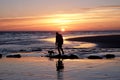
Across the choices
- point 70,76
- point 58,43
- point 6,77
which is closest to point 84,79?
point 70,76

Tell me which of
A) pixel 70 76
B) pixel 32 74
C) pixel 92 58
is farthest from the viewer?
pixel 92 58

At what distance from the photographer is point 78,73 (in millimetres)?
13969

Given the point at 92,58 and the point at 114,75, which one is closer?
the point at 114,75

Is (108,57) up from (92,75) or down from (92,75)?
down

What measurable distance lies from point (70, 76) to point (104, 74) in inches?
65.5

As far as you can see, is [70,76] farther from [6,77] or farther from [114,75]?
[6,77]

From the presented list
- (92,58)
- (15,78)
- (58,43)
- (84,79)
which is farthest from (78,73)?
(92,58)

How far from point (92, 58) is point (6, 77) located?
10.3 m

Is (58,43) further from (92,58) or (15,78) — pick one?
(15,78)

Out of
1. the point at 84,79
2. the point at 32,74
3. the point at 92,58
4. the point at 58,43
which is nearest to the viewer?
the point at 84,79

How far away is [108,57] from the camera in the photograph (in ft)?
74.5

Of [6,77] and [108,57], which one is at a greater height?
[6,77]

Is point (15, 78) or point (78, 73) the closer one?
point (15, 78)

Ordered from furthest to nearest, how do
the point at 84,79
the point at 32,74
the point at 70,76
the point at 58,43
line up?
the point at 58,43, the point at 32,74, the point at 70,76, the point at 84,79
